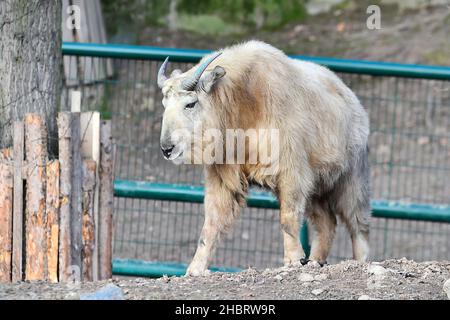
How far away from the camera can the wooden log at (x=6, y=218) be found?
5.81 metres

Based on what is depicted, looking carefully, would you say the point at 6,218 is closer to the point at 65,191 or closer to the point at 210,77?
the point at 65,191

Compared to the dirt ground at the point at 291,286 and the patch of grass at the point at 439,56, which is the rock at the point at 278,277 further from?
the patch of grass at the point at 439,56

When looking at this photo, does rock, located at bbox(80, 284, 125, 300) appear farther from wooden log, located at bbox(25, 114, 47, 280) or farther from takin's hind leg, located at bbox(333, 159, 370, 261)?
takin's hind leg, located at bbox(333, 159, 370, 261)

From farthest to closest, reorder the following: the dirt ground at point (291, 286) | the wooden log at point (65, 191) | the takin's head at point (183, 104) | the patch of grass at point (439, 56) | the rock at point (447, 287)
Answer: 1. the patch of grass at point (439, 56)
2. the takin's head at point (183, 104)
3. the wooden log at point (65, 191)
4. the rock at point (447, 287)
5. the dirt ground at point (291, 286)

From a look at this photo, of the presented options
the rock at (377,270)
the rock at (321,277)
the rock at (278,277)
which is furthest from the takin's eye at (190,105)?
the rock at (377,270)

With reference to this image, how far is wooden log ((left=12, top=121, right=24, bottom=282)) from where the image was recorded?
19.1 ft

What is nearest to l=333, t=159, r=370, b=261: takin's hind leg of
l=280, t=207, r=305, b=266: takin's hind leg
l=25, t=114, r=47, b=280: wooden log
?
l=280, t=207, r=305, b=266: takin's hind leg

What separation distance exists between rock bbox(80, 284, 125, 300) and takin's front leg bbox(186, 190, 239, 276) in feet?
5.90

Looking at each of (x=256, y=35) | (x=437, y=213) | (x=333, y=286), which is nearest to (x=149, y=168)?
(x=437, y=213)

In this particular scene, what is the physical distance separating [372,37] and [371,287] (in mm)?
9145

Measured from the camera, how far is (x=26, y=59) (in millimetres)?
5984

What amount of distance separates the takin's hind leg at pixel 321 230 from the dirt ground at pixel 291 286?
5.74 ft

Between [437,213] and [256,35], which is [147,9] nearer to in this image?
[256,35]

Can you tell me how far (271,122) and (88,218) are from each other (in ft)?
4.31
